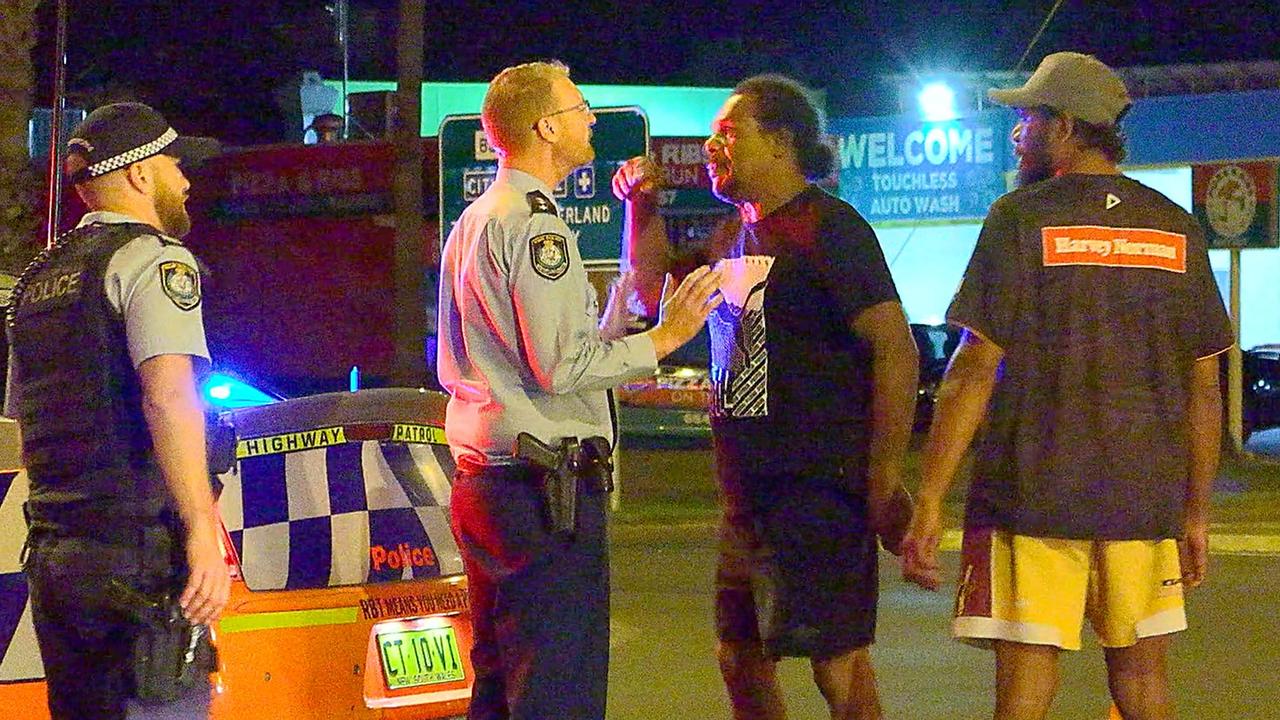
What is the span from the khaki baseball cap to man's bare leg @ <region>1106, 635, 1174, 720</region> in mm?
1228

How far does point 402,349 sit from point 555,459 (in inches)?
362

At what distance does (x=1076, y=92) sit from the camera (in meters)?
4.18

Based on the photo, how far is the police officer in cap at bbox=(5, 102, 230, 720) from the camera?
3.43 meters

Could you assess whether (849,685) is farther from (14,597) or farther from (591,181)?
(591,181)

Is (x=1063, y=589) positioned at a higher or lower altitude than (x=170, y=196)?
lower

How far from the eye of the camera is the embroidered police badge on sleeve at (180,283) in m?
3.46

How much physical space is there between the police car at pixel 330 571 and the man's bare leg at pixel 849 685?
1.02m

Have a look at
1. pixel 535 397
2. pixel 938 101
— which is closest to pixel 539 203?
pixel 535 397

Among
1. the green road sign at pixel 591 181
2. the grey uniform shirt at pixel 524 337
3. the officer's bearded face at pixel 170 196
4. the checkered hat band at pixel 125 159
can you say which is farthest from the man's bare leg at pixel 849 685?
the green road sign at pixel 591 181

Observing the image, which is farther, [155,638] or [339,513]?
[339,513]

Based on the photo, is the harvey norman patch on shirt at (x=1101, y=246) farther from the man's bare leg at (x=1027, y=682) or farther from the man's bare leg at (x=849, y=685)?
the man's bare leg at (x=849, y=685)

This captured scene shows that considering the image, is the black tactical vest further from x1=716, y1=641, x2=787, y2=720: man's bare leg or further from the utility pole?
the utility pole

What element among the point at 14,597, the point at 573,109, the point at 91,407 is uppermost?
the point at 573,109

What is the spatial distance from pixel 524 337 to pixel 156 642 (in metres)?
0.96
